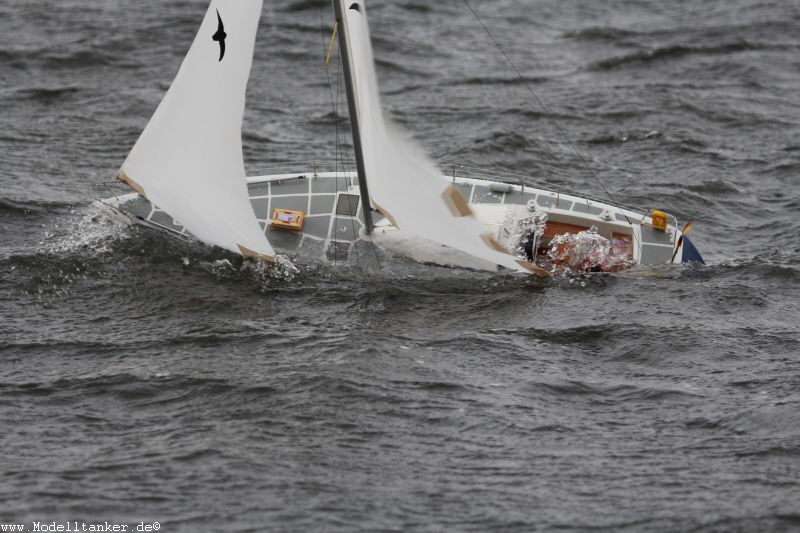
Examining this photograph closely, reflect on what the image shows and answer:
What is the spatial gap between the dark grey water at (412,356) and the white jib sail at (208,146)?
151 centimetres

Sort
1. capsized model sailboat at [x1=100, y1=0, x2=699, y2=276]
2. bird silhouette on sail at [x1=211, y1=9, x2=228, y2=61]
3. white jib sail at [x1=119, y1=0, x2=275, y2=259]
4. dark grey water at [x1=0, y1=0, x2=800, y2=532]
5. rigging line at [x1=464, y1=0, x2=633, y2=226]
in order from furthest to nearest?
rigging line at [x1=464, y1=0, x2=633, y2=226] < capsized model sailboat at [x1=100, y1=0, x2=699, y2=276] < white jib sail at [x1=119, y1=0, x2=275, y2=259] < bird silhouette on sail at [x1=211, y1=9, x2=228, y2=61] < dark grey water at [x1=0, y1=0, x2=800, y2=532]

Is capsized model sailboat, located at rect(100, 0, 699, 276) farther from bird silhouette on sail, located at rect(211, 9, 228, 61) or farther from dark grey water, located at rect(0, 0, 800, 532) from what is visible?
dark grey water, located at rect(0, 0, 800, 532)

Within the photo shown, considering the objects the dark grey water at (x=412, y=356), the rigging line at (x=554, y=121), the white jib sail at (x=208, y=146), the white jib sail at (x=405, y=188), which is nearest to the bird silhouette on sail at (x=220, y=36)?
the white jib sail at (x=208, y=146)

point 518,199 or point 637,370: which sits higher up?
point 518,199

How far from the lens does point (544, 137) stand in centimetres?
3478

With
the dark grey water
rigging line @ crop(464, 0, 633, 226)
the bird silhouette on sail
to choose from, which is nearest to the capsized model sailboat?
the bird silhouette on sail

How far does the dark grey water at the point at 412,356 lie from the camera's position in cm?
1716

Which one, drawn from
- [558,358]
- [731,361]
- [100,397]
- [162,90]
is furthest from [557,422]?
[162,90]

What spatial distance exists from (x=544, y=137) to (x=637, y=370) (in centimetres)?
1476

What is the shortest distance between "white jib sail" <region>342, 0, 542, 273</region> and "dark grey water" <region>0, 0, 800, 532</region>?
1.29 metres

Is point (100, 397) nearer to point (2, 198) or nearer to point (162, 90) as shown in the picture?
point (2, 198)

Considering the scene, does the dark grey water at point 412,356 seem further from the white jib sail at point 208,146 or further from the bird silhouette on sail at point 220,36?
the bird silhouette on sail at point 220,36

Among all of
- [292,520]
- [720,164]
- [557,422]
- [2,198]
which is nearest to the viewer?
[292,520]

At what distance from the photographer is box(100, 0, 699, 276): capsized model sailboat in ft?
74.0
